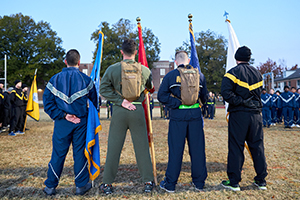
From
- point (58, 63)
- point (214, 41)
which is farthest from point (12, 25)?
point (214, 41)

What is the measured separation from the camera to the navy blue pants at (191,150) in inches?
147

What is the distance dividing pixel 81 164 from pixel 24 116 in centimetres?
888

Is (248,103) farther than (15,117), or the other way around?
(15,117)

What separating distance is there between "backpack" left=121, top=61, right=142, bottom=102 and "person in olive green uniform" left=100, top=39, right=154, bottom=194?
8 centimetres

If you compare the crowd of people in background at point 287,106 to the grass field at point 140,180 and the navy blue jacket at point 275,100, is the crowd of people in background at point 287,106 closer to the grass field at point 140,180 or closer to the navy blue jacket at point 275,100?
the navy blue jacket at point 275,100

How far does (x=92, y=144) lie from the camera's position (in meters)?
3.72

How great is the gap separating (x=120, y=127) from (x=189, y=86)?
1329 mm

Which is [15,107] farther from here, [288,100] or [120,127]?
[288,100]

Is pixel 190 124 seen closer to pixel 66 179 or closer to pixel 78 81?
pixel 78 81

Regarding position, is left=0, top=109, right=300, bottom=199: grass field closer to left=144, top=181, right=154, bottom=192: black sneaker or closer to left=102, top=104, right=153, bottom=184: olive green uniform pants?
left=144, top=181, right=154, bottom=192: black sneaker

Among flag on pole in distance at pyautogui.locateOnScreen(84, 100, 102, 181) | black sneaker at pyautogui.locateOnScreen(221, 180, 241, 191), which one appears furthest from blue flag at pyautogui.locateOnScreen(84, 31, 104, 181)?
black sneaker at pyautogui.locateOnScreen(221, 180, 241, 191)

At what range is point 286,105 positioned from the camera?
12.3 m

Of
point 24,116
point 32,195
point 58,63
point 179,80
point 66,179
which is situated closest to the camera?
point 32,195

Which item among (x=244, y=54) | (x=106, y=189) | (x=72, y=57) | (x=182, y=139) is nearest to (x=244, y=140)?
(x=182, y=139)
